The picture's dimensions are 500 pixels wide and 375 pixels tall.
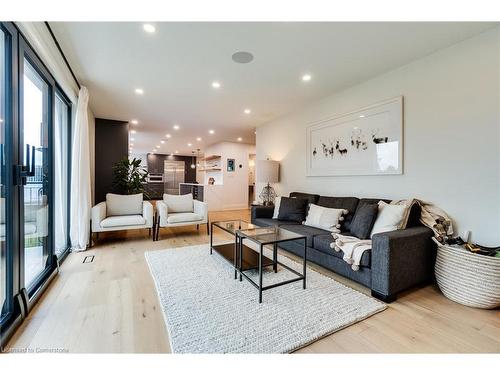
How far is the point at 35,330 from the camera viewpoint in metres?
1.53

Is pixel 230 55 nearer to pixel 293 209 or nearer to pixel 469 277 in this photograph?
pixel 293 209

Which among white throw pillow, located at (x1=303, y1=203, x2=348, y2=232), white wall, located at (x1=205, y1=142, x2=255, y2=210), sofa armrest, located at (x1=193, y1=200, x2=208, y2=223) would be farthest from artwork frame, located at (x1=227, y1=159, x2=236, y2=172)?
white throw pillow, located at (x1=303, y1=203, x2=348, y2=232)

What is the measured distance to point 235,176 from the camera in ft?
25.8

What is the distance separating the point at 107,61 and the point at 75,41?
1.29 ft

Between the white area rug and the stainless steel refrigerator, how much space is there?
9824 mm

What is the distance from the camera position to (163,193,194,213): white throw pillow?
430 cm

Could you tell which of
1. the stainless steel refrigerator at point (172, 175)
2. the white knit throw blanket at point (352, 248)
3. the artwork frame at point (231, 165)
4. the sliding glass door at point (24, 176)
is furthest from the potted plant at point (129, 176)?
the stainless steel refrigerator at point (172, 175)

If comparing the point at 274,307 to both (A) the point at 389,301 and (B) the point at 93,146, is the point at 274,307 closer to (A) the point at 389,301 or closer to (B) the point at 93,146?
(A) the point at 389,301

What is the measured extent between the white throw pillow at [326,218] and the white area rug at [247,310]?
0.67 m

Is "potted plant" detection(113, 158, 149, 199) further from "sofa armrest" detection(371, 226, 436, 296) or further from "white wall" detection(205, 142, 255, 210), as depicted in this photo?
"sofa armrest" detection(371, 226, 436, 296)

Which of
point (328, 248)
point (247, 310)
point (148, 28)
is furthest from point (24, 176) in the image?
point (328, 248)

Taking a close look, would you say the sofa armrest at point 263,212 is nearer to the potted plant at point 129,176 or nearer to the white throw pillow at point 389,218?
the white throw pillow at point 389,218

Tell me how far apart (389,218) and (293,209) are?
1391mm

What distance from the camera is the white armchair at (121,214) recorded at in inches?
134
